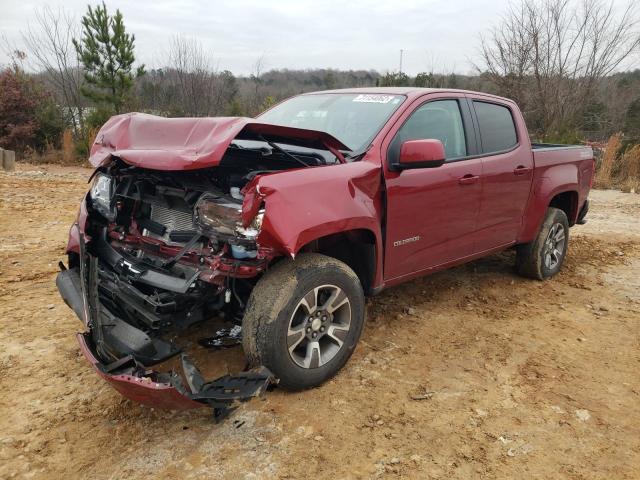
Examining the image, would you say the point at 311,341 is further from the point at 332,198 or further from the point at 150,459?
the point at 150,459

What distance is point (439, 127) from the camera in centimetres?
375

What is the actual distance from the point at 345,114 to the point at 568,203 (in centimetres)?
300

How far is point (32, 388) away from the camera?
2.92 metres

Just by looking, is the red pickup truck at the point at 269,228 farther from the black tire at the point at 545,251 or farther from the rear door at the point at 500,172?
the black tire at the point at 545,251

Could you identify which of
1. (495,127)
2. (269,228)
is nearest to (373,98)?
(495,127)

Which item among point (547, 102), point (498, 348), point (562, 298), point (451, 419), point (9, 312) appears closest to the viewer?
point (451, 419)

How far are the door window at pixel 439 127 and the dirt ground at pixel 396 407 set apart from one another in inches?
56.1

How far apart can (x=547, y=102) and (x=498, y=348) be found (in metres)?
16.9

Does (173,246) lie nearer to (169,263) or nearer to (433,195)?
(169,263)

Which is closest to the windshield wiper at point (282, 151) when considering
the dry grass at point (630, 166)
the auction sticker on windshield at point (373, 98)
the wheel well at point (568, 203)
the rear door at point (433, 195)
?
the rear door at point (433, 195)

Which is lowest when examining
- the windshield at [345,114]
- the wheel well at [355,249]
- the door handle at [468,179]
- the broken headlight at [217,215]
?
the wheel well at [355,249]

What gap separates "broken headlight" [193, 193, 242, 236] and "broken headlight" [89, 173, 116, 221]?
760 mm

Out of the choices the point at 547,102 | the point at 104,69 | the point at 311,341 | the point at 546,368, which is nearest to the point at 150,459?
the point at 311,341

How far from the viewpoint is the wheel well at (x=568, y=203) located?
5176 mm
